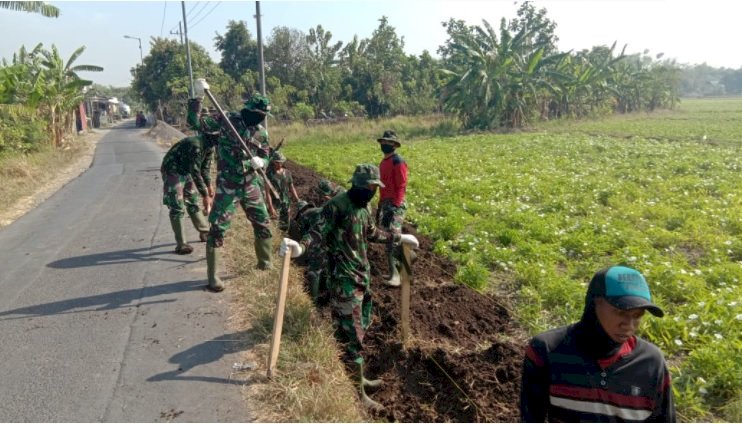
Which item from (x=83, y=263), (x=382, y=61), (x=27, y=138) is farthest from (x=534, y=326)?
(x=382, y=61)

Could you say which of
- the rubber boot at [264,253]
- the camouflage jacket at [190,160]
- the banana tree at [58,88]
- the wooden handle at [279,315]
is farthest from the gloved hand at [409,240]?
the banana tree at [58,88]

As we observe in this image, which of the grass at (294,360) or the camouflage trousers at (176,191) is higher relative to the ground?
the camouflage trousers at (176,191)

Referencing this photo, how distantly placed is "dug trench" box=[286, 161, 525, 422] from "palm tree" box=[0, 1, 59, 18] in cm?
1205

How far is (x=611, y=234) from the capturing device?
811cm

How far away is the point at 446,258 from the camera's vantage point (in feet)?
25.5

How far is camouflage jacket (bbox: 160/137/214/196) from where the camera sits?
723 cm

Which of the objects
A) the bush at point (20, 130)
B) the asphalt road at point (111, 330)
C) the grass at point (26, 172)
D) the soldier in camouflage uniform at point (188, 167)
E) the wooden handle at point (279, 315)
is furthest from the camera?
the bush at point (20, 130)

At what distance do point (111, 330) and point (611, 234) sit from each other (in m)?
7.11

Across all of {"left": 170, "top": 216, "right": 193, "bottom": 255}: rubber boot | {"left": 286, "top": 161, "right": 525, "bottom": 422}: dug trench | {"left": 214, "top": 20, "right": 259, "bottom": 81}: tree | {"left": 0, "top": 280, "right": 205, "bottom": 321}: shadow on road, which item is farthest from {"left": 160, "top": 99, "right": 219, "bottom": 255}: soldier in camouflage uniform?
{"left": 214, "top": 20, "right": 259, "bottom": 81}: tree

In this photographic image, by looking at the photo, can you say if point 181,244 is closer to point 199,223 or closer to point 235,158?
point 199,223

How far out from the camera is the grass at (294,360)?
374 cm

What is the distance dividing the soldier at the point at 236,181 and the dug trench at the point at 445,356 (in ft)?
4.73

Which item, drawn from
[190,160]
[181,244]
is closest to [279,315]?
[190,160]

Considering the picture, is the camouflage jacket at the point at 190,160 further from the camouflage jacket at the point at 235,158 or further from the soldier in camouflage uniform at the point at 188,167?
the camouflage jacket at the point at 235,158
